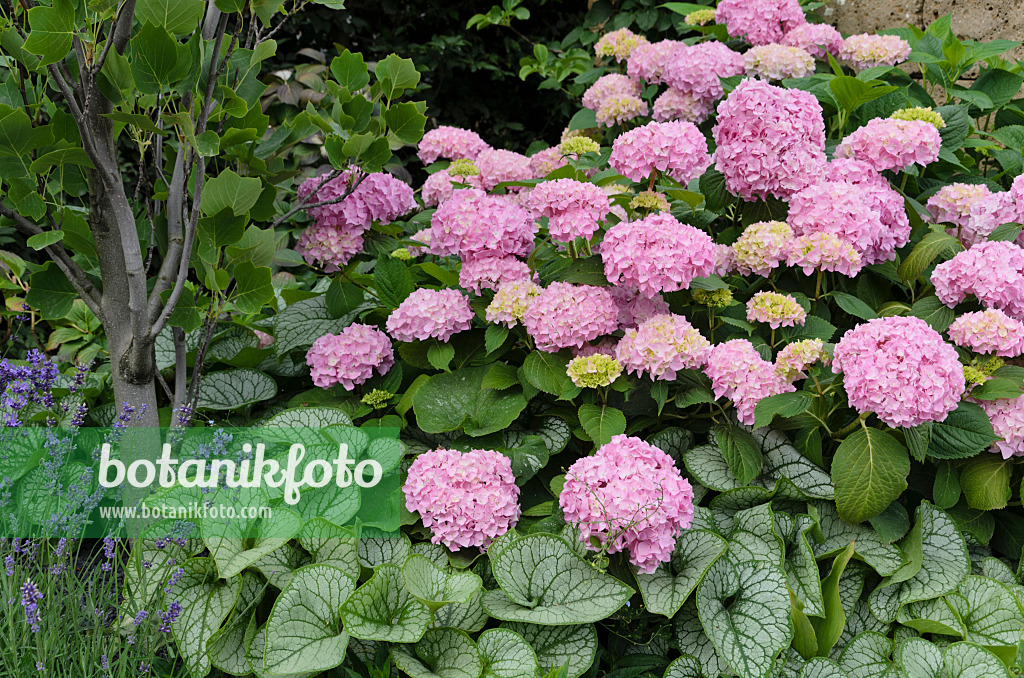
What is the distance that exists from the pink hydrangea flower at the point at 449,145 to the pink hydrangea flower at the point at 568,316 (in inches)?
35.2

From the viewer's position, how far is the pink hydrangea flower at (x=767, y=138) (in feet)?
5.73

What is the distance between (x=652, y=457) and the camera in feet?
4.86

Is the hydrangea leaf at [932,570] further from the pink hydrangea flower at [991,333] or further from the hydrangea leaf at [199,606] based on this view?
the hydrangea leaf at [199,606]

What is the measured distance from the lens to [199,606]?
1418 millimetres

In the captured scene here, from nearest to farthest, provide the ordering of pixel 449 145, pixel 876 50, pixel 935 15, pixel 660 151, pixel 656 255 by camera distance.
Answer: pixel 656 255
pixel 660 151
pixel 449 145
pixel 876 50
pixel 935 15

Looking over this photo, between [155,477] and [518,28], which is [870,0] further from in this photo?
[155,477]

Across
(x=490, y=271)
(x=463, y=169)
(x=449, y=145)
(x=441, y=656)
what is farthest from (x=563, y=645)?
(x=449, y=145)

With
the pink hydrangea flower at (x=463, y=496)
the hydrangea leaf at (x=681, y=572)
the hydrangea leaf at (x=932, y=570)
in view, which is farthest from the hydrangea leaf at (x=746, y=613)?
the pink hydrangea flower at (x=463, y=496)

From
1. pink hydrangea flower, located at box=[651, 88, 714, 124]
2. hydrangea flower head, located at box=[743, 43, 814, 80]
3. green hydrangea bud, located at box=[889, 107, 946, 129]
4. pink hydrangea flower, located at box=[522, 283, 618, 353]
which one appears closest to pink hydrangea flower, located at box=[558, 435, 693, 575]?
pink hydrangea flower, located at box=[522, 283, 618, 353]

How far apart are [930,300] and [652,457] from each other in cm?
89

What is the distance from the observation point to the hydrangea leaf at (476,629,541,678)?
1.29m

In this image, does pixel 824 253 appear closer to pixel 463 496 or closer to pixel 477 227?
pixel 477 227

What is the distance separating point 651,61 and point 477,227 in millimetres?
1284

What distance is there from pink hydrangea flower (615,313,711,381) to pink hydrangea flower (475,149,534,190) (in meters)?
0.72
